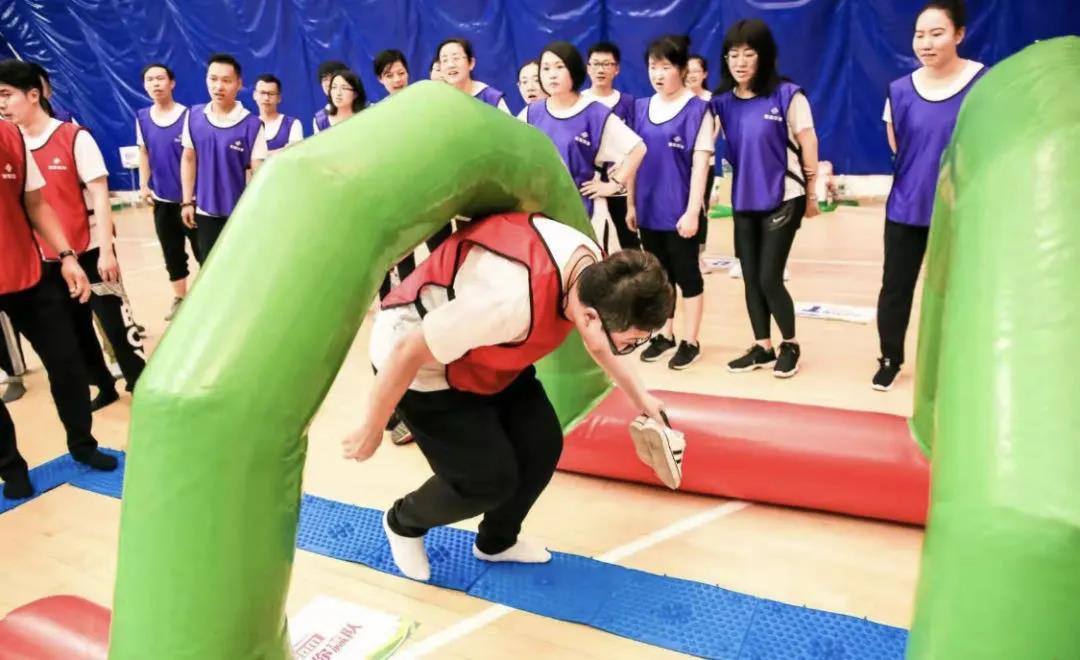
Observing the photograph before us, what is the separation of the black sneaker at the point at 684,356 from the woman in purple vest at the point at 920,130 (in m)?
0.95

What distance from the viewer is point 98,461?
323cm

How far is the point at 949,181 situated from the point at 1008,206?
740 mm

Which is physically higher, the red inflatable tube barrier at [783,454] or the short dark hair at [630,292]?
the short dark hair at [630,292]

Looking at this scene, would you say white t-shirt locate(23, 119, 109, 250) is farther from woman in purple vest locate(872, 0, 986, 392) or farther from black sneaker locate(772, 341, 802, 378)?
woman in purple vest locate(872, 0, 986, 392)

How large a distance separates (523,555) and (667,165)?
82.3 inches

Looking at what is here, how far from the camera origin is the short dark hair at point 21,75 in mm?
3096

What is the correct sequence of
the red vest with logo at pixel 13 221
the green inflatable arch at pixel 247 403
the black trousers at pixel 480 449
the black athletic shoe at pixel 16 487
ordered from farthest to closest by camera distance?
the black athletic shoe at pixel 16 487
the red vest with logo at pixel 13 221
the black trousers at pixel 480 449
the green inflatable arch at pixel 247 403

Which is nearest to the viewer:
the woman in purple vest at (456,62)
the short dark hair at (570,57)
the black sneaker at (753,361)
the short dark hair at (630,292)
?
the short dark hair at (630,292)

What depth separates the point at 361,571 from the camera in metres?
2.49

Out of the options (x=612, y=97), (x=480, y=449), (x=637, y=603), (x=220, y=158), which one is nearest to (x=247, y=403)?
(x=480, y=449)

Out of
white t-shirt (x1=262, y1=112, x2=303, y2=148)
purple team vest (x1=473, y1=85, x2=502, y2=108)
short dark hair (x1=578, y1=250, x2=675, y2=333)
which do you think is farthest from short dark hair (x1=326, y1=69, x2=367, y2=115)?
short dark hair (x1=578, y1=250, x2=675, y2=333)

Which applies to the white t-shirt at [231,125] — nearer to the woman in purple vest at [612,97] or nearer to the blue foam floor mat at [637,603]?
the woman in purple vest at [612,97]

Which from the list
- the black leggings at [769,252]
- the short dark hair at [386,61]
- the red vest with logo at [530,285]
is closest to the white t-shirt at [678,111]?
the black leggings at [769,252]

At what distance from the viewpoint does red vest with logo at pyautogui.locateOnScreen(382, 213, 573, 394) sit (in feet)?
5.54
